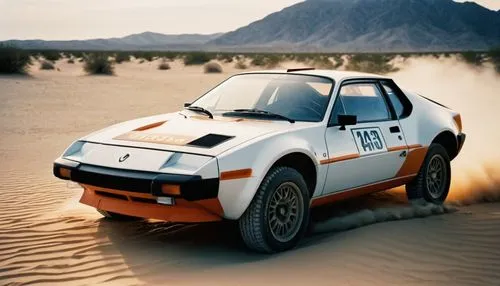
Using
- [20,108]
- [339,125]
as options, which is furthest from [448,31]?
[339,125]

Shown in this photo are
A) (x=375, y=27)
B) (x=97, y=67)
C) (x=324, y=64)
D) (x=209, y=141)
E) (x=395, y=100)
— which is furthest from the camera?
(x=375, y=27)

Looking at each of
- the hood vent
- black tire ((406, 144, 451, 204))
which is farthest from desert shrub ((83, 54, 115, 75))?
the hood vent

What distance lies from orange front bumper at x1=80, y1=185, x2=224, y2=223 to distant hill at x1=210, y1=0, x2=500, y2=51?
14458 centimetres

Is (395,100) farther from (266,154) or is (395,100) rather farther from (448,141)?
(266,154)

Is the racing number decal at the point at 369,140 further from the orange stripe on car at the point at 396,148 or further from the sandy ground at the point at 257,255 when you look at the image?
the sandy ground at the point at 257,255

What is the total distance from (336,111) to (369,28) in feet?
537

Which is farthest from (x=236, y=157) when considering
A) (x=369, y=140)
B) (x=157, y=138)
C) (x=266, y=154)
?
(x=369, y=140)

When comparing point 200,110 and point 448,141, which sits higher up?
point 200,110

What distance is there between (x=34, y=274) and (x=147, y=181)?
1.09 m

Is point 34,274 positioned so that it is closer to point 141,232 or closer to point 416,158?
point 141,232

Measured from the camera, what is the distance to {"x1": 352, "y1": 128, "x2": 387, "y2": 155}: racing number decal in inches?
263

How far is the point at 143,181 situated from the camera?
5383 millimetres

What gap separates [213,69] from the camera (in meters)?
43.4

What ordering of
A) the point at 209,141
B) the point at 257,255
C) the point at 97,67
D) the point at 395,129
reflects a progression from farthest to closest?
the point at 97,67
the point at 395,129
the point at 257,255
the point at 209,141
